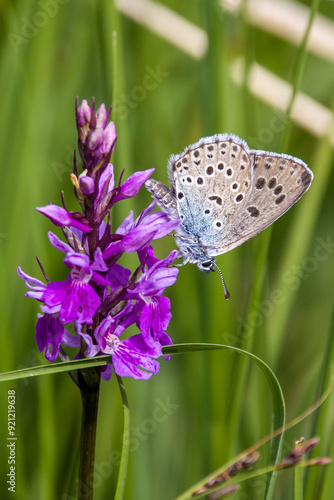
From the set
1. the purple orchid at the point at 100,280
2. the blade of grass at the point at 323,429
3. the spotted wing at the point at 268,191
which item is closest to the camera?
the purple orchid at the point at 100,280

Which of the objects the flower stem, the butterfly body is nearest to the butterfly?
the butterfly body

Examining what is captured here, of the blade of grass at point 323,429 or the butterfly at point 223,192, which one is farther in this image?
the butterfly at point 223,192

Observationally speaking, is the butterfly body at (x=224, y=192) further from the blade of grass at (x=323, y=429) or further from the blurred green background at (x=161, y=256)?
the blade of grass at (x=323, y=429)

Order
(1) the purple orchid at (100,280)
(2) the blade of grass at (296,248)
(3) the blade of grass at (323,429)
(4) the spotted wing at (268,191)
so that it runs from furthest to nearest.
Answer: (2) the blade of grass at (296,248) < (4) the spotted wing at (268,191) < (3) the blade of grass at (323,429) < (1) the purple orchid at (100,280)

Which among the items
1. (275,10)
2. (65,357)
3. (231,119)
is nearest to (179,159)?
(231,119)

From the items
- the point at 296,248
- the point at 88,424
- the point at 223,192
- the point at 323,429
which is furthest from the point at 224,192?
the point at 88,424

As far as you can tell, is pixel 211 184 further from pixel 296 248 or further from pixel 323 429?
pixel 323 429

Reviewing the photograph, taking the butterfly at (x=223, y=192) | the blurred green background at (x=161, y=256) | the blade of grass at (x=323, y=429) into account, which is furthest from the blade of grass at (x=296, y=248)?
the blade of grass at (x=323, y=429)
